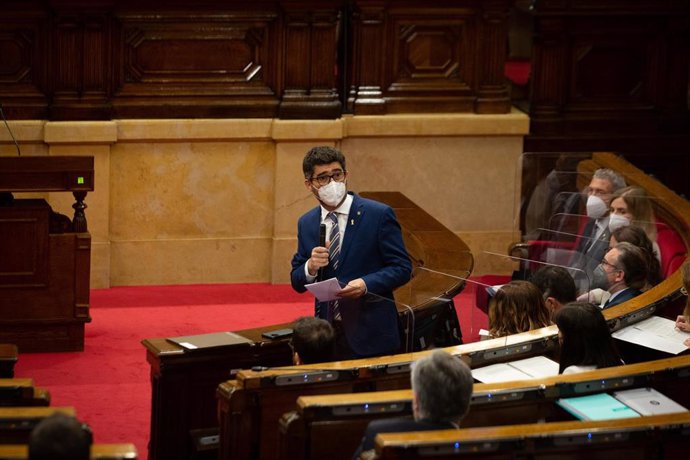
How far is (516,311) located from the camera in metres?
5.32

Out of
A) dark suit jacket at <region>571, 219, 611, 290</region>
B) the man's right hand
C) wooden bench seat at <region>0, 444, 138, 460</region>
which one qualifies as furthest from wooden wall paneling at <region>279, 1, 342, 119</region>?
wooden bench seat at <region>0, 444, 138, 460</region>

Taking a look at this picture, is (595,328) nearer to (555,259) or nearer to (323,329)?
(323,329)

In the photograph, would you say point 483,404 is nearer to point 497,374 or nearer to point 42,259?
point 497,374

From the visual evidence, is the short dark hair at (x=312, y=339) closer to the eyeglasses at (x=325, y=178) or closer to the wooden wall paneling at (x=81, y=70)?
the eyeglasses at (x=325, y=178)

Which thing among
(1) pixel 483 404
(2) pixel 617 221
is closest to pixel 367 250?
(1) pixel 483 404

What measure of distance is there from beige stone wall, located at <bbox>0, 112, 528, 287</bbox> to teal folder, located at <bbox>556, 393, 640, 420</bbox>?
4.30 meters

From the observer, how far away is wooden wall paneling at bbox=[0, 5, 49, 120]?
8523mm

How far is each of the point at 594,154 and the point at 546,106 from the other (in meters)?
0.91

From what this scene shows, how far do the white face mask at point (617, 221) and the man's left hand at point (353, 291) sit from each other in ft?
9.16

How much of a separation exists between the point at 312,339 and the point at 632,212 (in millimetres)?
3428

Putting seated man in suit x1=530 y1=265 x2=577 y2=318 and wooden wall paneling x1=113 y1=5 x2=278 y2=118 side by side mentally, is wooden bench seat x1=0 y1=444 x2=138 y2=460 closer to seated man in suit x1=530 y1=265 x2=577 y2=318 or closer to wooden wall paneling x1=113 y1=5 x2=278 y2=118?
seated man in suit x1=530 y1=265 x2=577 y2=318

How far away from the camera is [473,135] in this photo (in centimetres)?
916

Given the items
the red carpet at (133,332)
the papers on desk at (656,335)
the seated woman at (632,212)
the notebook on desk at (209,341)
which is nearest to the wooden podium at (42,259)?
the red carpet at (133,332)

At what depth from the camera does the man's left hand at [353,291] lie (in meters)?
4.95
